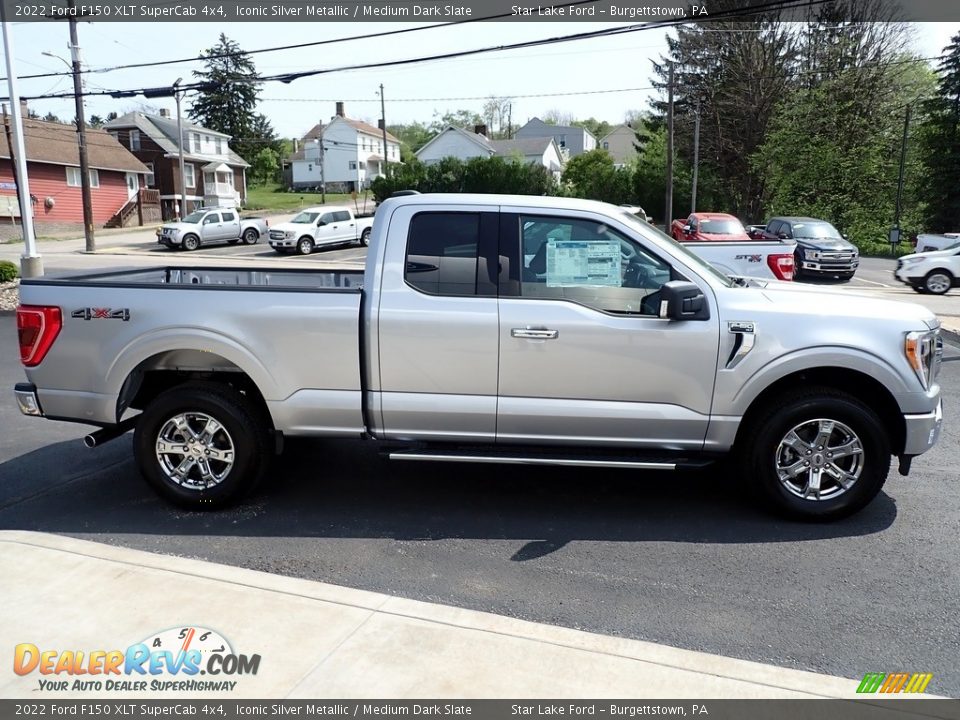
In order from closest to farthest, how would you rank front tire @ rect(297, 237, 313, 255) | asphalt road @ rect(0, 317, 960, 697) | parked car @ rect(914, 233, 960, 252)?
asphalt road @ rect(0, 317, 960, 697) < parked car @ rect(914, 233, 960, 252) < front tire @ rect(297, 237, 313, 255)

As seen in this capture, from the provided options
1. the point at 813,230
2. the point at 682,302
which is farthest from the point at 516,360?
the point at 813,230

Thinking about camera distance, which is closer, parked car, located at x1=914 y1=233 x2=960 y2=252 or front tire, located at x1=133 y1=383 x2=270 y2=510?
front tire, located at x1=133 y1=383 x2=270 y2=510

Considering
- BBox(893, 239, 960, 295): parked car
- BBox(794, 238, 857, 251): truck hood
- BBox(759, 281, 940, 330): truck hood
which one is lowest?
BBox(893, 239, 960, 295): parked car

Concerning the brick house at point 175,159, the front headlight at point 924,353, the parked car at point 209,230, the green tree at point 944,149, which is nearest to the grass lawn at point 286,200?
the brick house at point 175,159

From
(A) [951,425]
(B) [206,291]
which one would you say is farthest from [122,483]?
(A) [951,425]

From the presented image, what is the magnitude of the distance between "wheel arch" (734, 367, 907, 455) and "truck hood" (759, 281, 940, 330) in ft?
1.20

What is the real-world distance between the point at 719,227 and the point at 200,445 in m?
21.8

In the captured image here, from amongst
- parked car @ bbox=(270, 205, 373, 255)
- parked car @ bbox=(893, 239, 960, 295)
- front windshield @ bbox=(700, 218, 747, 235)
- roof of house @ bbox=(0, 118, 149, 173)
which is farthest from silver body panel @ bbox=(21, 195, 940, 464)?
roof of house @ bbox=(0, 118, 149, 173)

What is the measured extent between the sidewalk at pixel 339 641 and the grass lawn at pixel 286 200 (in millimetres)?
63302

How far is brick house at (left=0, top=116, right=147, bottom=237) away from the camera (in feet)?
137

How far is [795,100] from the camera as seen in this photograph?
4094cm

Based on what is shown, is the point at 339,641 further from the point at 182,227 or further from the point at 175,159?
the point at 175,159
